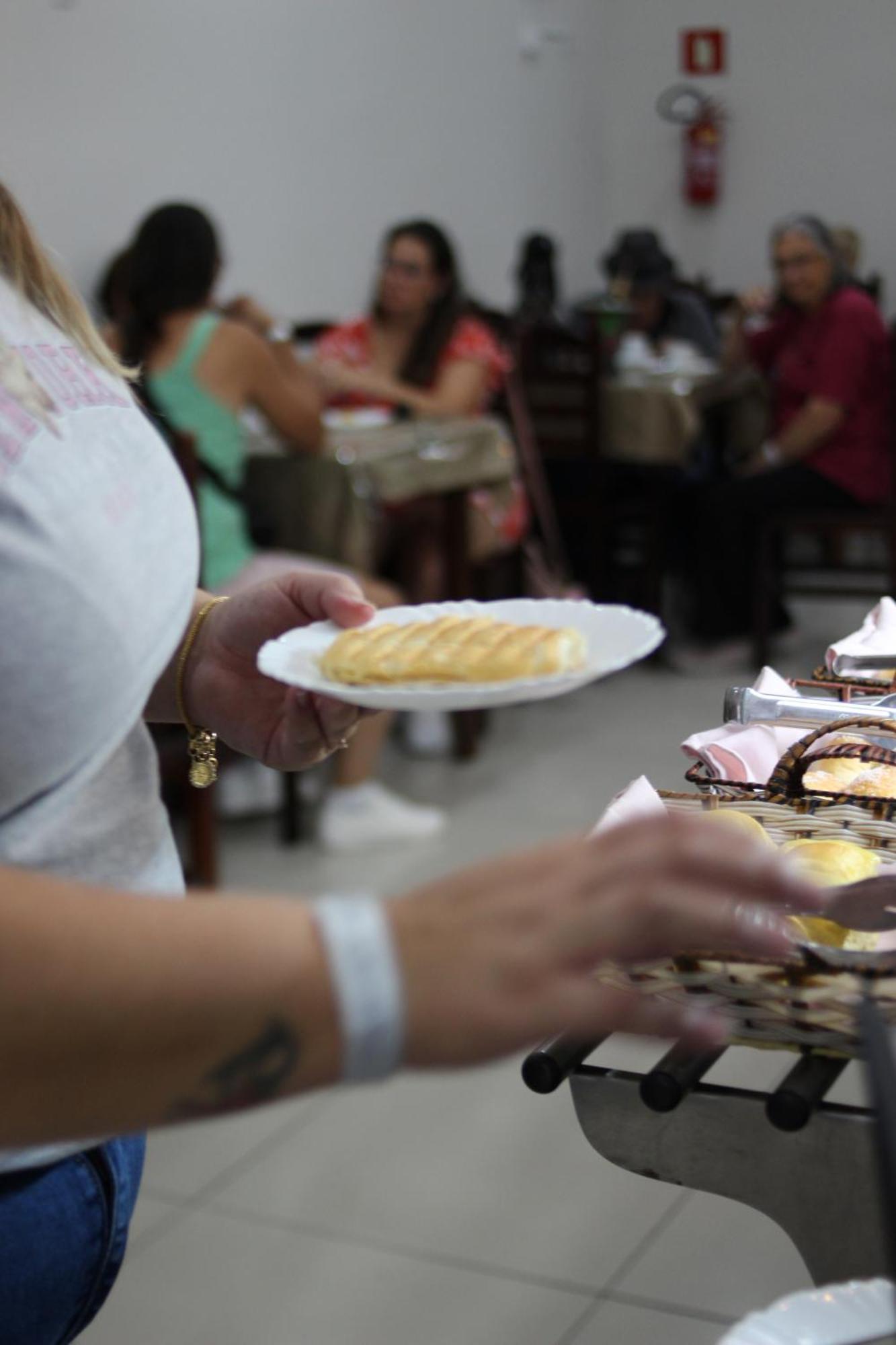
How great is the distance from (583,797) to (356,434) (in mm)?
888

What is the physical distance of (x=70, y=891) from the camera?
1.44 ft

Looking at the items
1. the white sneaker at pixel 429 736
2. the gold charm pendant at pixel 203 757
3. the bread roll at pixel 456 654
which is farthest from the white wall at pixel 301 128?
the bread roll at pixel 456 654

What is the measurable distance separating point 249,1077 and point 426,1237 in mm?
1261

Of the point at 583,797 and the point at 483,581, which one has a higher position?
the point at 483,581

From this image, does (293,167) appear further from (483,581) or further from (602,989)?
(602,989)

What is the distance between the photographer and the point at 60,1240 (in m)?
0.69

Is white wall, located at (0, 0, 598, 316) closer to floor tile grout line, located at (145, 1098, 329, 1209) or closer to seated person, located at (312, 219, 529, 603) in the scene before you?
seated person, located at (312, 219, 529, 603)

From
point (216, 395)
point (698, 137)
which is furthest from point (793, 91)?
point (216, 395)

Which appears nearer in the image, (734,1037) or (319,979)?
(319,979)

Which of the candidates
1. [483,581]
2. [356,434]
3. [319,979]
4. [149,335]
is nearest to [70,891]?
[319,979]

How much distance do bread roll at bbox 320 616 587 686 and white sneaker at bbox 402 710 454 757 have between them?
2.60 meters

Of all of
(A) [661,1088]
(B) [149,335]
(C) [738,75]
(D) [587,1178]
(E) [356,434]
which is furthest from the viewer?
(E) [356,434]

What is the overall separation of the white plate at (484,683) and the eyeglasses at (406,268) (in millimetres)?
2789

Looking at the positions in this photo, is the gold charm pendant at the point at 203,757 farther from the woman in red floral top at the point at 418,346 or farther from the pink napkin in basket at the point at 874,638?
the woman in red floral top at the point at 418,346
